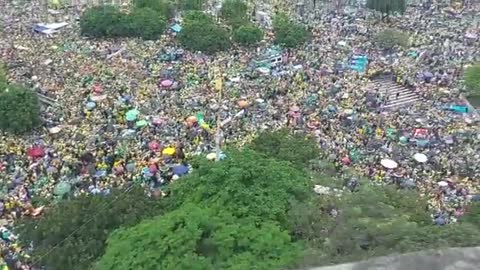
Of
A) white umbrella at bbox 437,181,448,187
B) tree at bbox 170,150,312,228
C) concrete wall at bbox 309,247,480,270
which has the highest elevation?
concrete wall at bbox 309,247,480,270

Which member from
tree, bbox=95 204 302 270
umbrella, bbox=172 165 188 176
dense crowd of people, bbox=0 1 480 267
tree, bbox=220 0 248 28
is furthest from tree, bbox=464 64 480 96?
tree, bbox=95 204 302 270

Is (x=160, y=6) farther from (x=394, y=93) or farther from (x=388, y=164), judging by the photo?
(x=388, y=164)

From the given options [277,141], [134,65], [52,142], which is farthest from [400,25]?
[52,142]

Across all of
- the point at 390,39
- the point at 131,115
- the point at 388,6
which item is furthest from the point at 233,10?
the point at 131,115

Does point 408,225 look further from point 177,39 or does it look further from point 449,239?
point 177,39

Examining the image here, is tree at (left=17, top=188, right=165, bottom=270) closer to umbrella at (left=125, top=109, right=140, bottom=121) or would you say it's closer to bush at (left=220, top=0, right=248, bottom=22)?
umbrella at (left=125, top=109, right=140, bottom=121)
